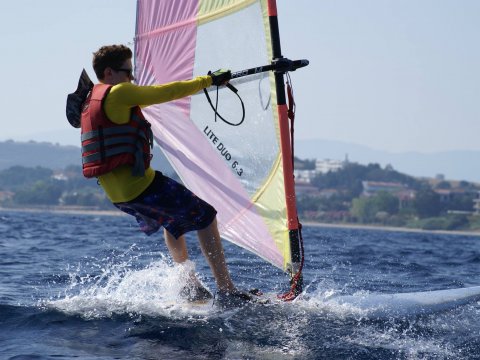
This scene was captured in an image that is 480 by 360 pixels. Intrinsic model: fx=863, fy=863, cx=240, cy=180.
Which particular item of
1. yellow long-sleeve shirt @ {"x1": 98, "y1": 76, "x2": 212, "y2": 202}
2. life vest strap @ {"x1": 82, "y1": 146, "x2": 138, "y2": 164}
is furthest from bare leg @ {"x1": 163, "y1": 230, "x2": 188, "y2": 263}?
life vest strap @ {"x1": 82, "y1": 146, "x2": 138, "y2": 164}

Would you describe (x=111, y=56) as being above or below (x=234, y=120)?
above

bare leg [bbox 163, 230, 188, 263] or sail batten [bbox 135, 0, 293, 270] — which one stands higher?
sail batten [bbox 135, 0, 293, 270]

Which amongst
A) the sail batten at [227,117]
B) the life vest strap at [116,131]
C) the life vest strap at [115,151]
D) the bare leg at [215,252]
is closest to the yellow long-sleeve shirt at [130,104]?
the life vest strap at [116,131]

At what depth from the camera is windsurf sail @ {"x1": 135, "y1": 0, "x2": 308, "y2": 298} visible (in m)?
6.79

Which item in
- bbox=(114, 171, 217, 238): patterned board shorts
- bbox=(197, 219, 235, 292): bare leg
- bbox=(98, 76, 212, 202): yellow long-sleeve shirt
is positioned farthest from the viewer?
bbox=(197, 219, 235, 292): bare leg

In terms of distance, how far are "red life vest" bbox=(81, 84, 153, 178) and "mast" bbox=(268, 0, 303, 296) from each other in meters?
1.28

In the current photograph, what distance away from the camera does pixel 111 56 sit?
19.6 ft

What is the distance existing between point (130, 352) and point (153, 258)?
232 inches

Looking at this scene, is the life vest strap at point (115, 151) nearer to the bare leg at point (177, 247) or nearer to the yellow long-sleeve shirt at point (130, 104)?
the yellow long-sleeve shirt at point (130, 104)

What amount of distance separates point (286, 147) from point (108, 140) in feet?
5.13

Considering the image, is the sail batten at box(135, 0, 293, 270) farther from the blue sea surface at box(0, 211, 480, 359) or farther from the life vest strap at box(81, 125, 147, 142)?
the life vest strap at box(81, 125, 147, 142)

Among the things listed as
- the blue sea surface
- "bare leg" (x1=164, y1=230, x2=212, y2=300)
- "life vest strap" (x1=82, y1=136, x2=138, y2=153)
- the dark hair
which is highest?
the dark hair

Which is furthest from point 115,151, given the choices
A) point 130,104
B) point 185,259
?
point 185,259

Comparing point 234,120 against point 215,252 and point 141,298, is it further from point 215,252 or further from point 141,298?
point 141,298
